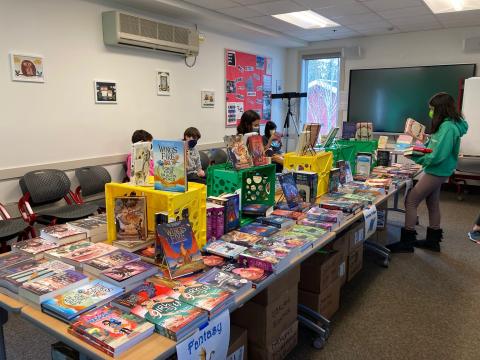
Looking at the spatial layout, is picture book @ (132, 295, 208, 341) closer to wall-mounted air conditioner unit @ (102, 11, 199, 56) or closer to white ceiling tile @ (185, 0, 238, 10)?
wall-mounted air conditioner unit @ (102, 11, 199, 56)

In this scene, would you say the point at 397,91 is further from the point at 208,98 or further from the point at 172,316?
the point at 172,316

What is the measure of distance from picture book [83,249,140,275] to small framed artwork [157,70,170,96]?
362cm

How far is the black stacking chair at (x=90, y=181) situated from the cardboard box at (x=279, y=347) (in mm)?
2502

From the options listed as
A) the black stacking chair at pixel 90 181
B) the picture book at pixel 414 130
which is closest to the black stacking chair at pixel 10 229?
the black stacking chair at pixel 90 181

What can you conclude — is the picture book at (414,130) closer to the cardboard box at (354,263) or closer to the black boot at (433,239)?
the black boot at (433,239)

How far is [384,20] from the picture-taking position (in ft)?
18.5

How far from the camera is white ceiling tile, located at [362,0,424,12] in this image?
4618 millimetres

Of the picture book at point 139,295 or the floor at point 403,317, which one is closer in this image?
the picture book at point 139,295

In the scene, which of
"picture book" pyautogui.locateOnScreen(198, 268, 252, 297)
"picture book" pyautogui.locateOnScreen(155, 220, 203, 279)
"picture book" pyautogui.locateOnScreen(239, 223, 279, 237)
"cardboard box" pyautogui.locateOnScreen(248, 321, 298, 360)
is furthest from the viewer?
A: "picture book" pyautogui.locateOnScreen(239, 223, 279, 237)

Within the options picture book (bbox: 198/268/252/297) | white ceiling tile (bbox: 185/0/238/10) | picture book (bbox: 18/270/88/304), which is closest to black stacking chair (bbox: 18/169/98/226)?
picture book (bbox: 18/270/88/304)

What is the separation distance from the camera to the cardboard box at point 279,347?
79.2 inches

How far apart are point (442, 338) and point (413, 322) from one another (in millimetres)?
207

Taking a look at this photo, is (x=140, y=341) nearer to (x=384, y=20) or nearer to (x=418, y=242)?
(x=418, y=242)

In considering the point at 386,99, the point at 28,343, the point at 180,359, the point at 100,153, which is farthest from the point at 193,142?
the point at 386,99
